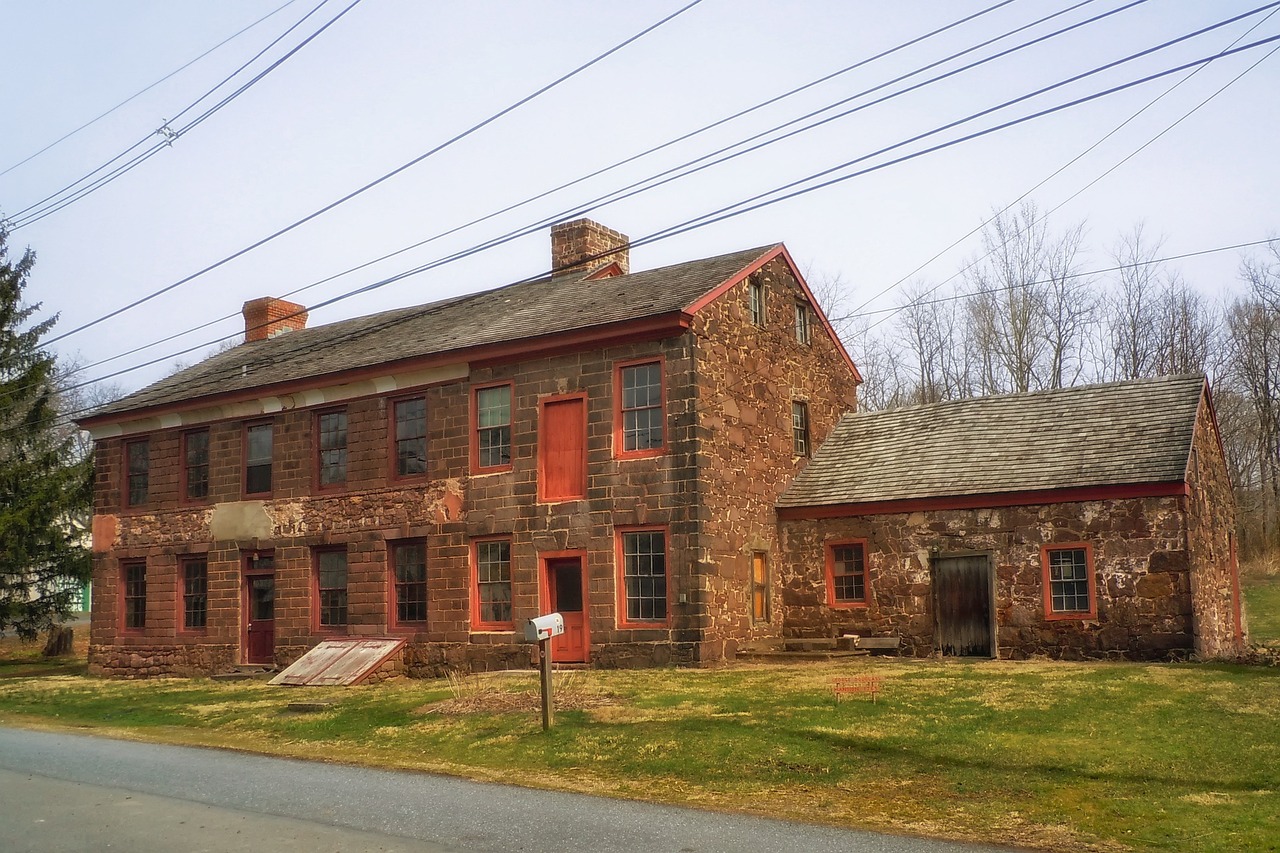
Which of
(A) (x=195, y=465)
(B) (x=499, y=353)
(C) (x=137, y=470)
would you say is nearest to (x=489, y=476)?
(B) (x=499, y=353)

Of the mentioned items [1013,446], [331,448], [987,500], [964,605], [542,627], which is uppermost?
[331,448]

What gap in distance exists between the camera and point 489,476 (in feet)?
74.9

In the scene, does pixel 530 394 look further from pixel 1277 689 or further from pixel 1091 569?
pixel 1277 689

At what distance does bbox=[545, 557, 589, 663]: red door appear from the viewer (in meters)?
21.4

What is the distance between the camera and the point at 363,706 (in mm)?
17672

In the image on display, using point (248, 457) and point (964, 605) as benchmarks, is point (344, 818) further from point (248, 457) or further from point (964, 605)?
point (248, 457)

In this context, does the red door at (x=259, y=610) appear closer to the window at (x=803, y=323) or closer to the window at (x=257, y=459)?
the window at (x=257, y=459)

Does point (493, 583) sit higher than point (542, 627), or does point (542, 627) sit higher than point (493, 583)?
point (493, 583)

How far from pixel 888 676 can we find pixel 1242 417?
110ft

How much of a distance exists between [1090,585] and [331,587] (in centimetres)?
1501

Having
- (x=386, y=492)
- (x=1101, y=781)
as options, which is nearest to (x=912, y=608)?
(x=386, y=492)

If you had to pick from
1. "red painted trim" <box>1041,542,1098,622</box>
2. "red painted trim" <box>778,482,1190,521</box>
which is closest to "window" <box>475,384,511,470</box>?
"red painted trim" <box>778,482,1190,521</box>

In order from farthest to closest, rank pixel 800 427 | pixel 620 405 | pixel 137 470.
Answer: pixel 137 470 → pixel 800 427 → pixel 620 405

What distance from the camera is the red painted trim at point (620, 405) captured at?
21.1 meters
